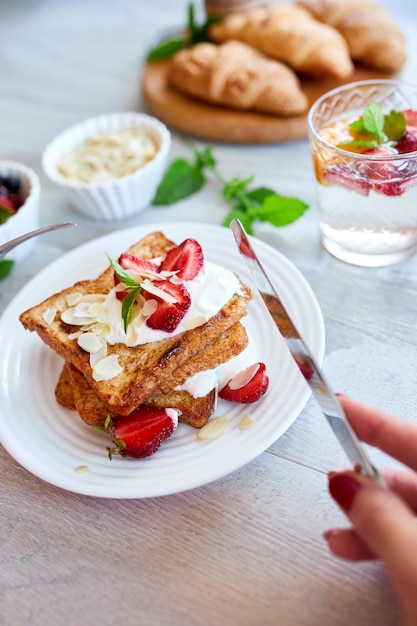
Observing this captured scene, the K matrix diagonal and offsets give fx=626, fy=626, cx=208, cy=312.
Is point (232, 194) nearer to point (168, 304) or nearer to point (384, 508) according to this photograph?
point (168, 304)

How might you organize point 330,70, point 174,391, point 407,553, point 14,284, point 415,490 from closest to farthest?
point 407,553
point 415,490
point 174,391
point 14,284
point 330,70

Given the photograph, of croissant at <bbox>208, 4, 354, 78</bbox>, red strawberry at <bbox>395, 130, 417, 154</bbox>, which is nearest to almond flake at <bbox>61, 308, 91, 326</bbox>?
red strawberry at <bbox>395, 130, 417, 154</bbox>

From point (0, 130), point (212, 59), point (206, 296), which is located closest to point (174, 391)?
point (206, 296)

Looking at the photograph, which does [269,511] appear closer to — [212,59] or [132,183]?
[132,183]

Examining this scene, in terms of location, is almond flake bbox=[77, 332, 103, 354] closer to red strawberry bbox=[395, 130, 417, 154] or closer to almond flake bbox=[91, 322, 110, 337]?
almond flake bbox=[91, 322, 110, 337]

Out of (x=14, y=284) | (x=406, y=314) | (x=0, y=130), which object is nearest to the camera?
(x=406, y=314)

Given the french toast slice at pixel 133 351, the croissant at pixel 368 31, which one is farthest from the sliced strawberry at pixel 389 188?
the croissant at pixel 368 31

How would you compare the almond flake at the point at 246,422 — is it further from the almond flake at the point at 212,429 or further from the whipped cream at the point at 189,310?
the whipped cream at the point at 189,310
